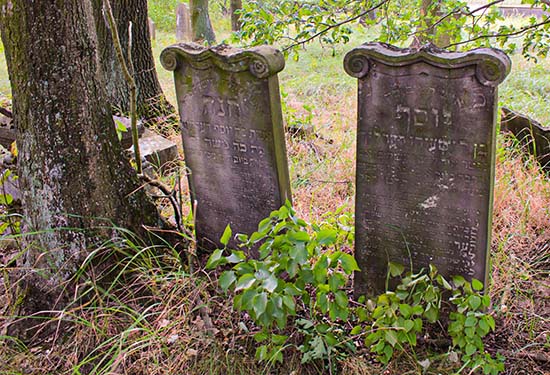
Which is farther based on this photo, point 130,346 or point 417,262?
point 417,262

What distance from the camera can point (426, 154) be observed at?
2781 millimetres

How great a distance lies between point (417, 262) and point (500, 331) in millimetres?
590

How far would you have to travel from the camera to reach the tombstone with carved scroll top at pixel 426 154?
256 cm

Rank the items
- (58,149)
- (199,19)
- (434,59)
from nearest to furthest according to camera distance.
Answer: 1. (434,59)
2. (58,149)
3. (199,19)

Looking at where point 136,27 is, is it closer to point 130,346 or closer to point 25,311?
point 25,311

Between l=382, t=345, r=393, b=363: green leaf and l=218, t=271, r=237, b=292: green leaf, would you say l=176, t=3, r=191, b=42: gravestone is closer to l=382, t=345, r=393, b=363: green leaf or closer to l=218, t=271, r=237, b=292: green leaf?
l=218, t=271, r=237, b=292: green leaf

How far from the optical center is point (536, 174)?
4449 mm

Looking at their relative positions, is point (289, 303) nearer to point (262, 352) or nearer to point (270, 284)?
point (270, 284)

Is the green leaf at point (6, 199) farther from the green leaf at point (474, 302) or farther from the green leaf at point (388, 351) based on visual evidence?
the green leaf at point (474, 302)

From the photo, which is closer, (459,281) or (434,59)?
(434,59)

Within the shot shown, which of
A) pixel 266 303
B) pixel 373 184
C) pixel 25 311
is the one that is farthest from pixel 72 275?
pixel 373 184

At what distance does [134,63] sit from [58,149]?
11.8 ft

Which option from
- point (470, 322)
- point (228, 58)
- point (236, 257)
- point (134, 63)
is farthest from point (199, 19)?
point (470, 322)

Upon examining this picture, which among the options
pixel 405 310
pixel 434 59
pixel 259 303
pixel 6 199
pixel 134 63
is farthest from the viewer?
pixel 134 63
